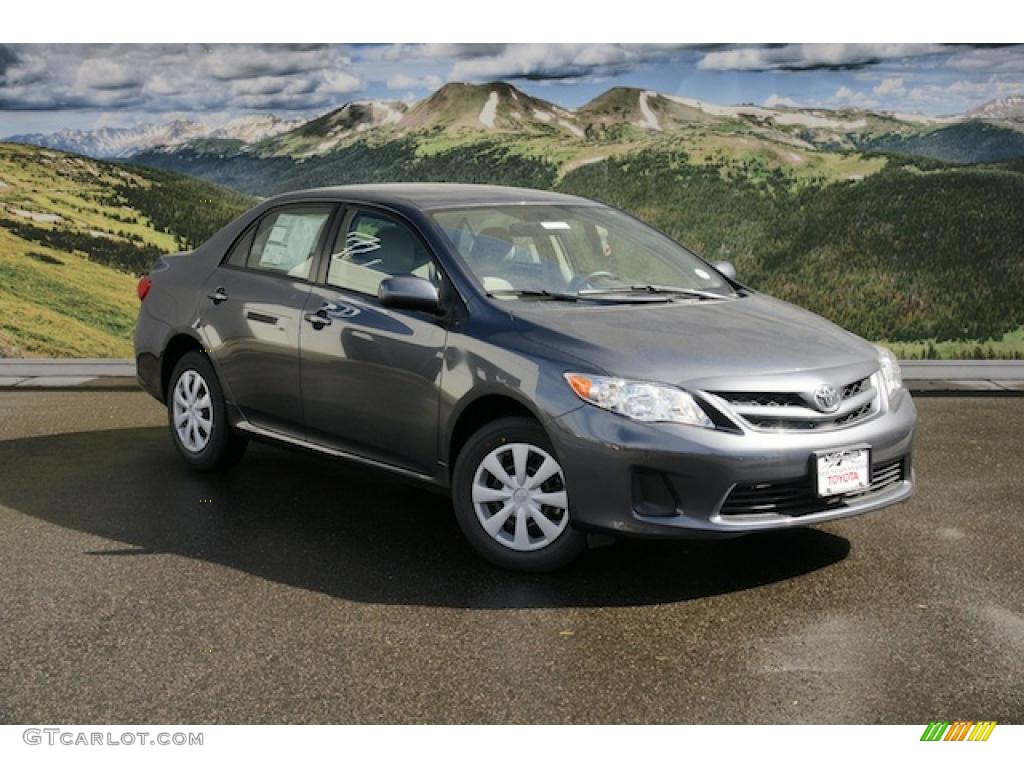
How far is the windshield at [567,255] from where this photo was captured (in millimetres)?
6660

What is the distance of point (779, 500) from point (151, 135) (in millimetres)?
9656

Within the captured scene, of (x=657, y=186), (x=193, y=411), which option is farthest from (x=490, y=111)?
(x=193, y=411)

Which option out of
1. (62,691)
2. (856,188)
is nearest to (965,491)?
(62,691)

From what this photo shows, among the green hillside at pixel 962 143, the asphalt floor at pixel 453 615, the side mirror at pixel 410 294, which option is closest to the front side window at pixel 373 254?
the side mirror at pixel 410 294

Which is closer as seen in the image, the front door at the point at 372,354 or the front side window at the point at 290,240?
the front door at the point at 372,354

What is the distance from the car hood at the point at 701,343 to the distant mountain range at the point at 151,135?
827cm

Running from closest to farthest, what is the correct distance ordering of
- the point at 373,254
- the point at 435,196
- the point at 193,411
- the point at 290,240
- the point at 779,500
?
1. the point at 779,500
2. the point at 373,254
3. the point at 435,196
4. the point at 290,240
5. the point at 193,411

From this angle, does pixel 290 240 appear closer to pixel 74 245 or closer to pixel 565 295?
pixel 565 295

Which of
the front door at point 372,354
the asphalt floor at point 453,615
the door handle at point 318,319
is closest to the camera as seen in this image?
the asphalt floor at point 453,615

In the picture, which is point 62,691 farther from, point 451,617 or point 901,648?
point 901,648

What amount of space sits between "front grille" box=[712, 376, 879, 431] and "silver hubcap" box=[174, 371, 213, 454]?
326cm

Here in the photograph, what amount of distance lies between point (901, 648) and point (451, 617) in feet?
5.31

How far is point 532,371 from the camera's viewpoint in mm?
5898

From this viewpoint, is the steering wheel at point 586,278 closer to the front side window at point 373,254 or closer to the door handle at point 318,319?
the front side window at point 373,254
